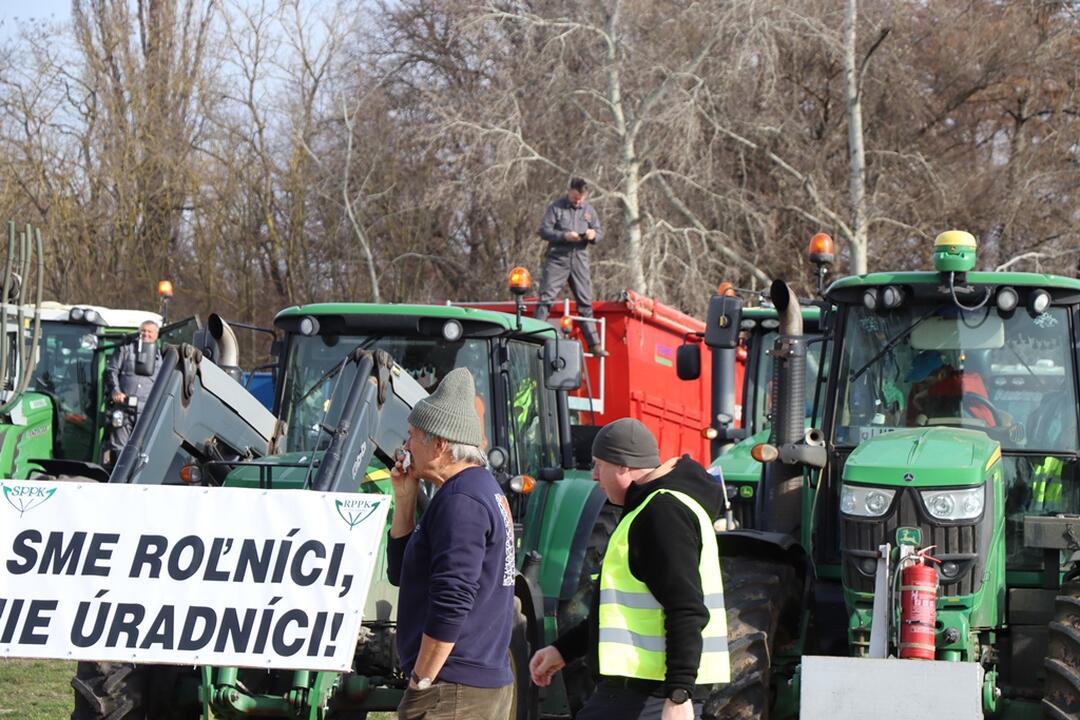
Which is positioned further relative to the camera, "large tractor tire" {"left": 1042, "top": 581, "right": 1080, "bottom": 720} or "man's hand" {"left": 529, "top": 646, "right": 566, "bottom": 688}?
"large tractor tire" {"left": 1042, "top": 581, "right": 1080, "bottom": 720}

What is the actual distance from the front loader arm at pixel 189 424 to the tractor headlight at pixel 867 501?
305 centimetres

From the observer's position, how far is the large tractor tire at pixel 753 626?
260 inches

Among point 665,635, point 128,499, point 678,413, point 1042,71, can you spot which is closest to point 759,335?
point 678,413

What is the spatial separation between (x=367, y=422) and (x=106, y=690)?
1.64m

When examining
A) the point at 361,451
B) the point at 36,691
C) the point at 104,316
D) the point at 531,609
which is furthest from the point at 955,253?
the point at 104,316

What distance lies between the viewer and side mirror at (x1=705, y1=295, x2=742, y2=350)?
817cm

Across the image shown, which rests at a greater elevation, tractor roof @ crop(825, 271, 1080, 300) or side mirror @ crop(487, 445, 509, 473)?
tractor roof @ crop(825, 271, 1080, 300)

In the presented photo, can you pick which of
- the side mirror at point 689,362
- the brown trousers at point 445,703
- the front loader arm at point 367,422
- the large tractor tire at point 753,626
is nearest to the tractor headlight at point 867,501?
the large tractor tire at point 753,626

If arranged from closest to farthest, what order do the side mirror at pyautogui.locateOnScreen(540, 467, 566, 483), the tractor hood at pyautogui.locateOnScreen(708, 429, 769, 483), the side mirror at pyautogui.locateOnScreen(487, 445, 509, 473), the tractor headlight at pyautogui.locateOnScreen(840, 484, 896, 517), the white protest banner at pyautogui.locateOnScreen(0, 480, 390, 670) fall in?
1. the white protest banner at pyautogui.locateOnScreen(0, 480, 390, 670)
2. the tractor headlight at pyautogui.locateOnScreen(840, 484, 896, 517)
3. the side mirror at pyautogui.locateOnScreen(487, 445, 509, 473)
4. the side mirror at pyautogui.locateOnScreen(540, 467, 566, 483)
5. the tractor hood at pyautogui.locateOnScreen(708, 429, 769, 483)

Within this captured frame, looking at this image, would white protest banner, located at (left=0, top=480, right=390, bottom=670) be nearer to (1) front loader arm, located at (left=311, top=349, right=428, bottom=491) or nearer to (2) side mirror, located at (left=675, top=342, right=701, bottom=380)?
(1) front loader arm, located at (left=311, top=349, right=428, bottom=491)

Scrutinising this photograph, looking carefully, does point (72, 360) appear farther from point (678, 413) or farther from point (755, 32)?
point (755, 32)

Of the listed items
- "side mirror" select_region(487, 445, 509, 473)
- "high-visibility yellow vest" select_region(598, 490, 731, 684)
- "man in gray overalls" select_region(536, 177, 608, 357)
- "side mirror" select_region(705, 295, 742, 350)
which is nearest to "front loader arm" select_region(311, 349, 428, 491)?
"side mirror" select_region(487, 445, 509, 473)

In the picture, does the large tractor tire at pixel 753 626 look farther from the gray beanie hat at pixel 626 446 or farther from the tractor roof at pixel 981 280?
the gray beanie hat at pixel 626 446

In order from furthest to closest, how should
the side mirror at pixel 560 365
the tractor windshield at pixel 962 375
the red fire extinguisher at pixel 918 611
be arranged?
the side mirror at pixel 560 365 < the tractor windshield at pixel 962 375 < the red fire extinguisher at pixel 918 611
